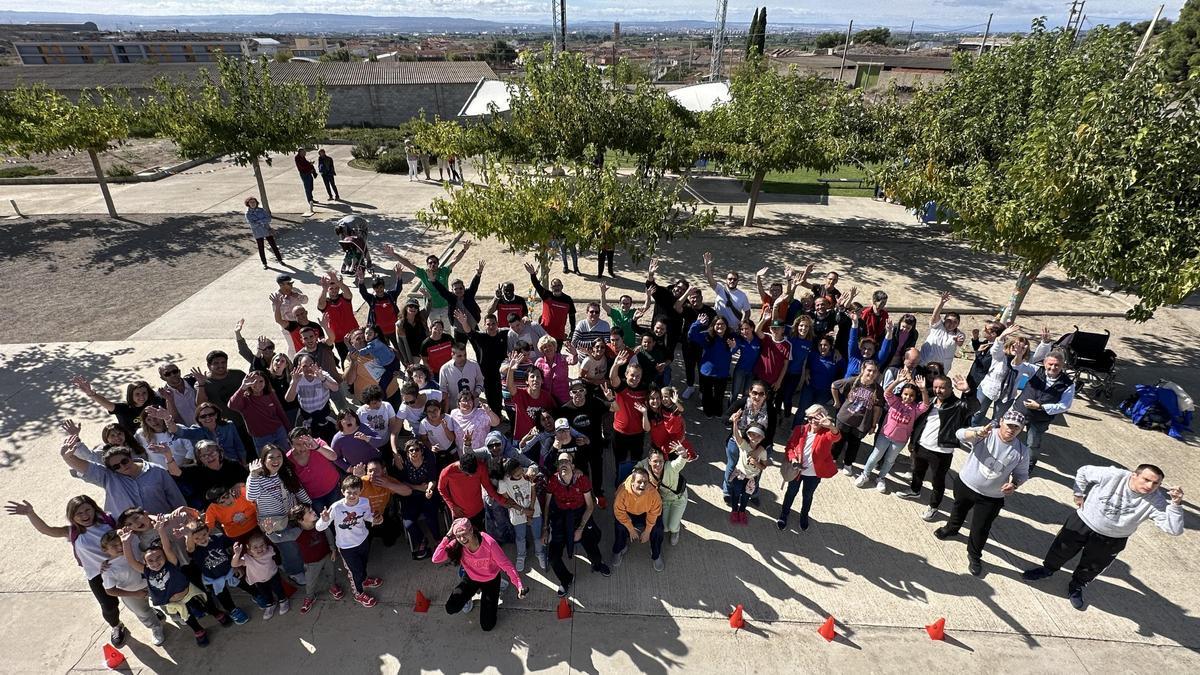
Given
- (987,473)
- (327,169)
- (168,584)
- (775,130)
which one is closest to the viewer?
(168,584)

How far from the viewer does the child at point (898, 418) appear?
5.67 m

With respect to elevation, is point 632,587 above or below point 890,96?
below

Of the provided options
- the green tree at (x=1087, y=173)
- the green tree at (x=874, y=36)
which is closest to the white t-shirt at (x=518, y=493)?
the green tree at (x=1087, y=173)

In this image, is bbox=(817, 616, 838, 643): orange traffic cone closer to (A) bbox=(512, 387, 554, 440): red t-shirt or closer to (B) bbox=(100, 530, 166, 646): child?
(A) bbox=(512, 387, 554, 440): red t-shirt

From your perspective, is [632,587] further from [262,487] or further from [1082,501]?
[1082,501]

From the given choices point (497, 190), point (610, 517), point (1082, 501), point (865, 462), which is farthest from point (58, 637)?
point (1082, 501)

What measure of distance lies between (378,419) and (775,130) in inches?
448

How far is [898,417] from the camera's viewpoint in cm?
584

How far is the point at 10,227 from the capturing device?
49.9 feet

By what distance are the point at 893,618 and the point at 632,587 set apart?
7.55 feet

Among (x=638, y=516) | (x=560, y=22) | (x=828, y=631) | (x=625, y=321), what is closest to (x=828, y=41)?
(x=560, y=22)

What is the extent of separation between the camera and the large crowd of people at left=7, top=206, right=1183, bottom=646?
180 inches

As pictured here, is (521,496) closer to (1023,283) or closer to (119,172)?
(1023,283)

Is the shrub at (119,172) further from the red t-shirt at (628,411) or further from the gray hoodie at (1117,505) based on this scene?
the gray hoodie at (1117,505)
